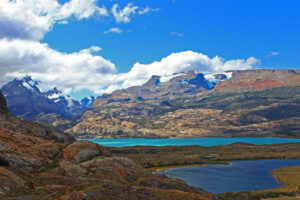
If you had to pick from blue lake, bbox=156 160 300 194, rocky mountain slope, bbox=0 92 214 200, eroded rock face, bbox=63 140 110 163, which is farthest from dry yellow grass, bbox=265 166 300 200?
eroded rock face, bbox=63 140 110 163

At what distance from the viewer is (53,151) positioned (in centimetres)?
5462

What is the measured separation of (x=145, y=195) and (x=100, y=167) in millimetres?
19476

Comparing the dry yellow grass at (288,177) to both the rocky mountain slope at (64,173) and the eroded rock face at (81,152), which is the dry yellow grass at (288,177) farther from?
the eroded rock face at (81,152)

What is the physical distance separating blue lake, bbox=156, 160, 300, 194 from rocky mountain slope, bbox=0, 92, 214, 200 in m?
59.0

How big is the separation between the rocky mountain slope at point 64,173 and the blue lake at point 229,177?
194 ft

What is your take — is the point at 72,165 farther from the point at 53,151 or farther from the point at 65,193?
the point at 65,193

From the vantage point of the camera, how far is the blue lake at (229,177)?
113012 mm

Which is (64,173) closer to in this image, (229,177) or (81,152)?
(81,152)

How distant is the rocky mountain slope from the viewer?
108 feet

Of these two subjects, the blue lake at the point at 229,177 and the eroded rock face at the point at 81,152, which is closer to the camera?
the eroded rock face at the point at 81,152

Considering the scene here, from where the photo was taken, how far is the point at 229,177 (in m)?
136

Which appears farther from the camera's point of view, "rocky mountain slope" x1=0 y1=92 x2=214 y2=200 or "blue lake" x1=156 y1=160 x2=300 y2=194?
"blue lake" x1=156 y1=160 x2=300 y2=194

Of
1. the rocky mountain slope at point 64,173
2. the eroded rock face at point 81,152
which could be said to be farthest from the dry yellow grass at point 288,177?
the eroded rock face at point 81,152

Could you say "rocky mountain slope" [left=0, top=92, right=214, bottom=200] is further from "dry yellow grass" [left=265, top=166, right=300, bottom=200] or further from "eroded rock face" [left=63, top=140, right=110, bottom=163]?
"dry yellow grass" [left=265, top=166, right=300, bottom=200]
